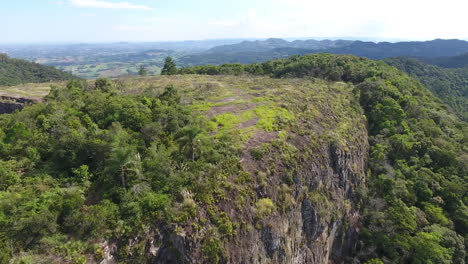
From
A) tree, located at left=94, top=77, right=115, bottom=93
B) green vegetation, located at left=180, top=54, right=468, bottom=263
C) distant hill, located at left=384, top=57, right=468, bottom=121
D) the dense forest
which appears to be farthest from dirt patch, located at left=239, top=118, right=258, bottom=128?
distant hill, located at left=384, top=57, right=468, bottom=121

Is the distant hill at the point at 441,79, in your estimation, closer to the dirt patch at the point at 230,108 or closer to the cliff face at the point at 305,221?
the cliff face at the point at 305,221

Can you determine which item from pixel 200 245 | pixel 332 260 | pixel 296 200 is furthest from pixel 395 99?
pixel 200 245

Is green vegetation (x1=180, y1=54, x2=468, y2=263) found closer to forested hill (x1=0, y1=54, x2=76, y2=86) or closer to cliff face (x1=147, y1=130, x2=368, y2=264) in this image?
cliff face (x1=147, y1=130, x2=368, y2=264)

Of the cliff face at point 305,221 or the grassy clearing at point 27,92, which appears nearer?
the cliff face at point 305,221

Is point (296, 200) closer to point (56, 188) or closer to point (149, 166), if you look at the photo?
point (149, 166)

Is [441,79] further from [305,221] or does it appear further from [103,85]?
[103,85]

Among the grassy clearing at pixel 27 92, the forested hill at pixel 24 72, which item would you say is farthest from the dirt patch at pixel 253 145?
the forested hill at pixel 24 72
